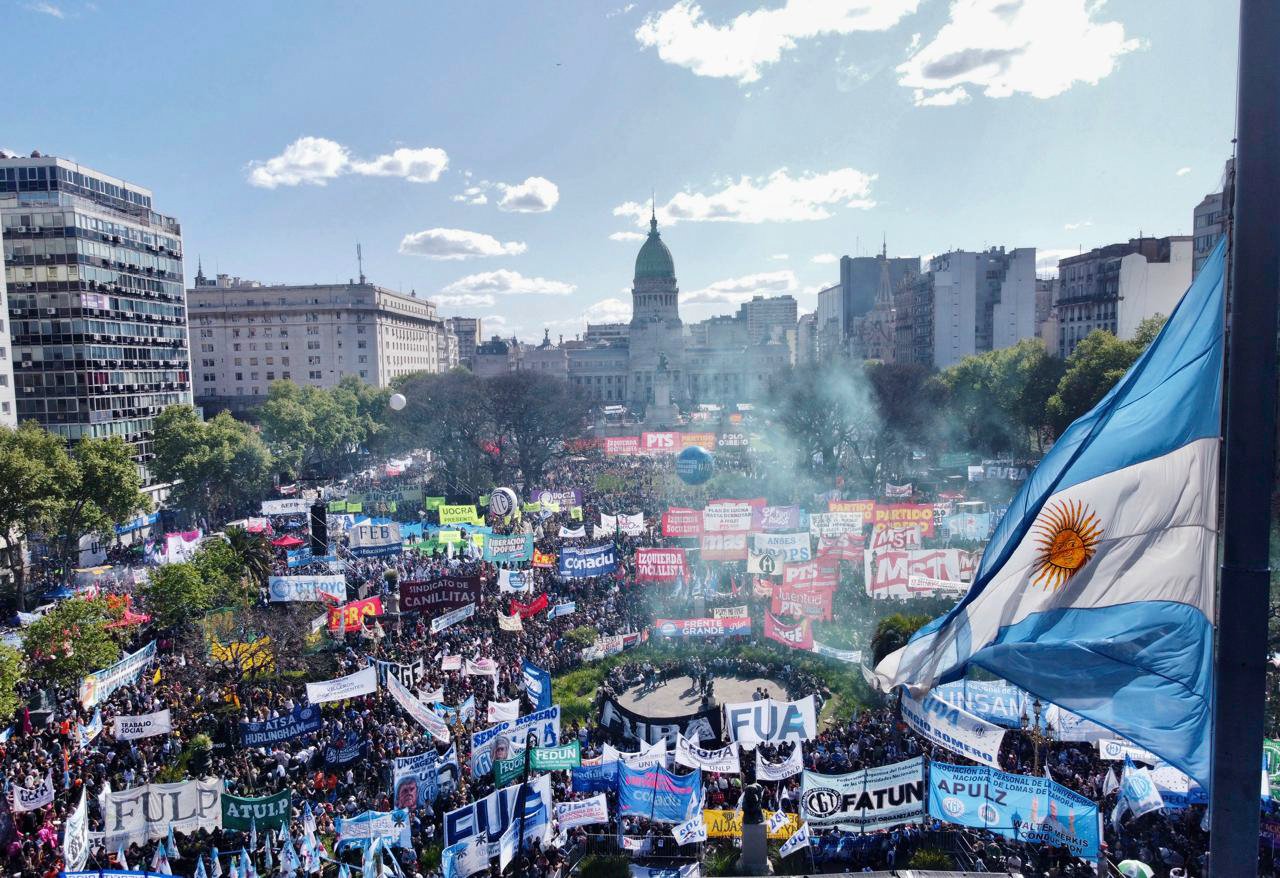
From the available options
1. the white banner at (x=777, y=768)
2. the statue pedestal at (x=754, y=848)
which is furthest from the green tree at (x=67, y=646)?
the statue pedestal at (x=754, y=848)

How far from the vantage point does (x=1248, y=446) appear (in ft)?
13.4

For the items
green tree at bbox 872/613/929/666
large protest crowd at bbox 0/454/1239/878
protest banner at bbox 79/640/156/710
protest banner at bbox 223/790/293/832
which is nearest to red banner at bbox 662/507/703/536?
large protest crowd at bbox 0/454/1239/878

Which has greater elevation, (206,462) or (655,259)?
(655,259)

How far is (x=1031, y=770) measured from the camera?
17.1m

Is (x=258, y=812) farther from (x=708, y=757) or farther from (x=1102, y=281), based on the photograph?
(x=1102, y=281)

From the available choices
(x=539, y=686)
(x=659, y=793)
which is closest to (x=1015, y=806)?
(x=659, y=793)

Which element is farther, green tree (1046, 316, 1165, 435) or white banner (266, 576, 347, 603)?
green tree (1046, 316, 1165, 435)

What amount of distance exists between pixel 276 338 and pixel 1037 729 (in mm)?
109021

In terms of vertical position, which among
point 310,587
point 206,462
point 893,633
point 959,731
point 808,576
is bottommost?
point 893,633

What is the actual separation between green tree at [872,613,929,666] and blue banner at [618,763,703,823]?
8.62 m

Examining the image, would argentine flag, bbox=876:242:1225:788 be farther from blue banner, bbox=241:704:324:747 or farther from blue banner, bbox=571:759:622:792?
blue banner, bbox=241:704:324:747

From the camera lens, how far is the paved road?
23234 mm

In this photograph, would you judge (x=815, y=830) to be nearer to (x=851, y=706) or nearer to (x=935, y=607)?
(x=851, y=706)

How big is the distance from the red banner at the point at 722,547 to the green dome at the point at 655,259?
141402mm
